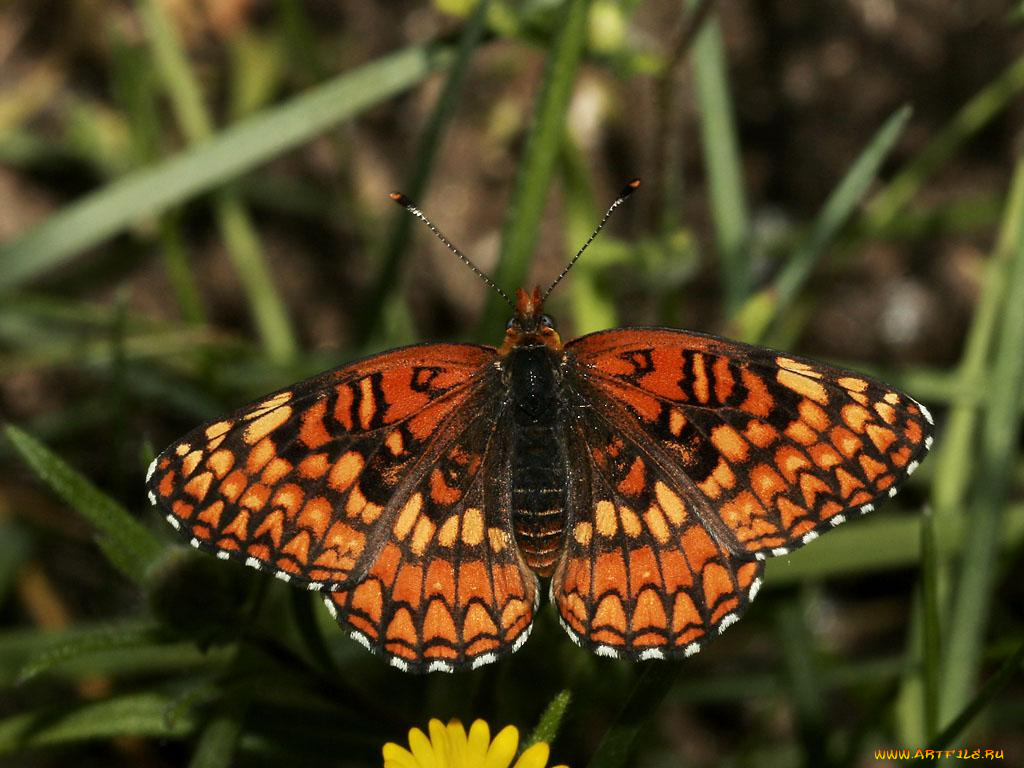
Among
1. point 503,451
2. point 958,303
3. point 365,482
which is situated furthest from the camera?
point 958,303

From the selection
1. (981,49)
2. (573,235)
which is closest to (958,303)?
(981,49)

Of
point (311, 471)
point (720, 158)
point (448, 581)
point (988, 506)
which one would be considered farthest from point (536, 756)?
point (720, 158)

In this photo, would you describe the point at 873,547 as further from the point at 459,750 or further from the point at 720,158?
the point at 459,750

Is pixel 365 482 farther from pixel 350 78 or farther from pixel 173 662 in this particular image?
pixel 350 78

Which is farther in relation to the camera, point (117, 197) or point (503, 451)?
point (117, 197)

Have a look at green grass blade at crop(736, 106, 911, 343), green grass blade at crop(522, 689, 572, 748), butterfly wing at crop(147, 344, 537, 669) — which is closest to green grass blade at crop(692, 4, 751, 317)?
green grass blade at crop(736, 106, 911, 343)

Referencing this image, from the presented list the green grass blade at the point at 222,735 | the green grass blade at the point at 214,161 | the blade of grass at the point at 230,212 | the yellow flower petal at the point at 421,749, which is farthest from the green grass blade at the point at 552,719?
the blade of grass at the point at 230,212
